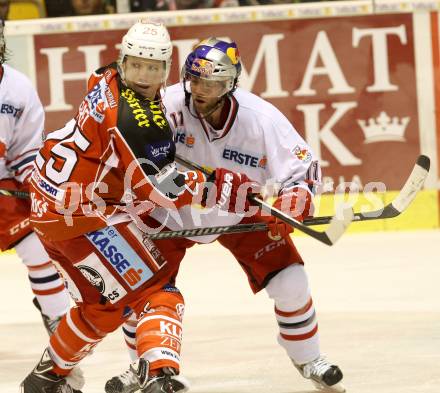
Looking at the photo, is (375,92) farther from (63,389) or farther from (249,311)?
(63,389)

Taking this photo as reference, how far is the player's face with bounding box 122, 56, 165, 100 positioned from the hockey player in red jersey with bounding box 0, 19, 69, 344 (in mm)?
1465

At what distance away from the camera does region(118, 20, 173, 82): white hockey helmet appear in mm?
4324

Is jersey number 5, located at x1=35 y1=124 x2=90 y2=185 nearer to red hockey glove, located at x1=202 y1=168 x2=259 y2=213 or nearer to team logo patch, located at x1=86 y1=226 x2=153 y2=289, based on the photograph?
team logo patch, located at x1=86 y1=226 x2=153 y2=289

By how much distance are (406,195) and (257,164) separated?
1.77 ft

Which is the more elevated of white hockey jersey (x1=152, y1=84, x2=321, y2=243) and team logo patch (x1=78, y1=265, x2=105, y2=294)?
white hockey jersey (x1=152, y1=84, x2=321, y2=243)

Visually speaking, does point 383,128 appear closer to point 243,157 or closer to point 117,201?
point 243,157

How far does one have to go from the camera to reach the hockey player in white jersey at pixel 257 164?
4637 mm

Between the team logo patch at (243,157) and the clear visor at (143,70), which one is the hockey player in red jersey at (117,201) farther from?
the team logo patch at (243,157)

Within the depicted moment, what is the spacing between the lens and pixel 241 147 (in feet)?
15.6

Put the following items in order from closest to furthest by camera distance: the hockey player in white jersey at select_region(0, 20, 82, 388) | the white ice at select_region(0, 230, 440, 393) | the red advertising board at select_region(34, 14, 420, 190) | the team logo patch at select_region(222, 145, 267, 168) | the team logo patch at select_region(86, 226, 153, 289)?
the team logo patch at select_region(86, 226, 153, 289) < the team logo patch at select_region(222, 145, 267, 168) < the white ice at select_region(0, 230, 440, 393) < the hockey player in white jersey at select_region(0, 20, 82, 388) < the red advertising board at select_region(34, 14, 420, 190)

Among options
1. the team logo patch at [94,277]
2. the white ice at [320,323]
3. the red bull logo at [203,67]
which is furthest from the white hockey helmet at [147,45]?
the white ice at [320,323]

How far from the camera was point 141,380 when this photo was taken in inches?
159

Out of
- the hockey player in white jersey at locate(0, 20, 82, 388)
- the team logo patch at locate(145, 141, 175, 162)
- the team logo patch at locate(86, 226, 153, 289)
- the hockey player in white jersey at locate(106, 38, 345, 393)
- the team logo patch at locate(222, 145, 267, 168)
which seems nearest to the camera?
the team logo patch at locate(145, 141, 175, 162)

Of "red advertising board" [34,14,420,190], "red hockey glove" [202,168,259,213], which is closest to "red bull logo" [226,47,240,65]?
"red hockey glove" [202,168,259,213]
